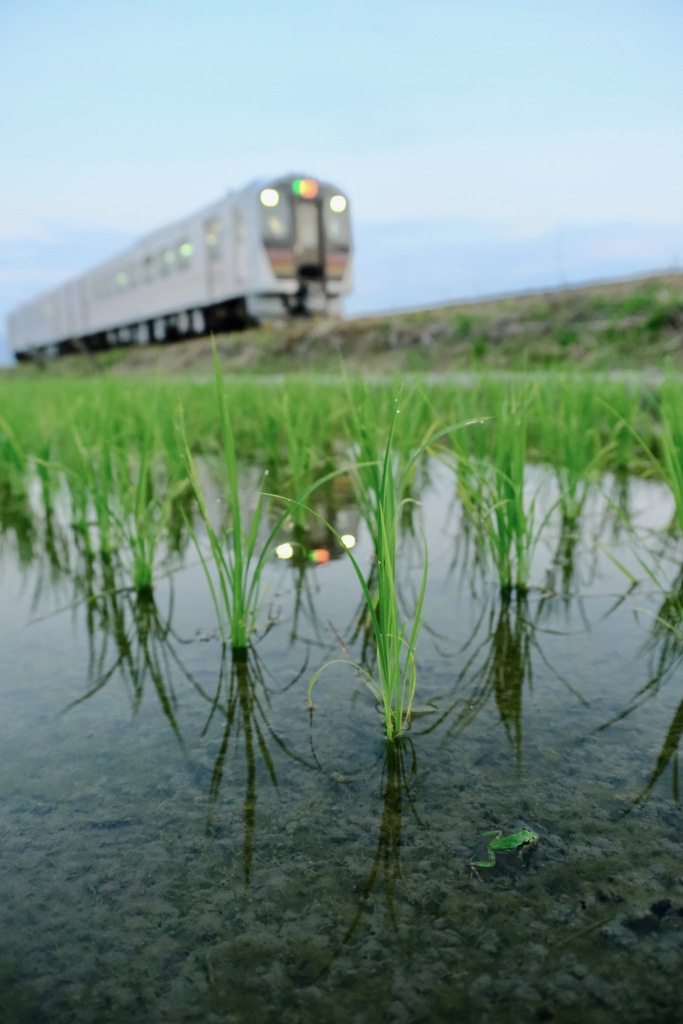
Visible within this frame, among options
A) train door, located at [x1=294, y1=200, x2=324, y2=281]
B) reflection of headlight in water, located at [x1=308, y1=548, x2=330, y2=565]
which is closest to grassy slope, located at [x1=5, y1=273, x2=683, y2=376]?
train door, located at [x1=294, y1=200, x2=324, y2=281]

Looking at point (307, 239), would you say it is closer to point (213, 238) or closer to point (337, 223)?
point (337, 223)

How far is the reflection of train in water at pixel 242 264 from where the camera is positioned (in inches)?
406

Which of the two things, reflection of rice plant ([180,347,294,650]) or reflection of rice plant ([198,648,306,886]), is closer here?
reflection of rice plant ([198,648,306,886])

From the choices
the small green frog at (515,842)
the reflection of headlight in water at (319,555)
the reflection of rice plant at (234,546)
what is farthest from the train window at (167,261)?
the small green frog at (515,842)

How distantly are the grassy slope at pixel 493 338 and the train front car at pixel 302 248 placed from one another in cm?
57

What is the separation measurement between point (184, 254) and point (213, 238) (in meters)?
0.93

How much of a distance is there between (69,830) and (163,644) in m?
0.52

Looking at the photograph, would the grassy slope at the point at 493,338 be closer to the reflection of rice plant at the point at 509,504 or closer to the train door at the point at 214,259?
the train door at the point at 214,259

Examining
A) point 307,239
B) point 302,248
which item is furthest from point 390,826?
point 307,239

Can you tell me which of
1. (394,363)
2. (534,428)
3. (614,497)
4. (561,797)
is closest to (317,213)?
(394,363)

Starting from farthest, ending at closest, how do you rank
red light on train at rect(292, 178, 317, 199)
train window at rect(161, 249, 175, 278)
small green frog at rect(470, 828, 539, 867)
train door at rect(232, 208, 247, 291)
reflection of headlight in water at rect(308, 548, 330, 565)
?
train window at rect(161, 249, 175, 278)
red light on train at rect(292, 178, 317, 199)
train door at rect(232, 208, 247, 291)
reflection of headlight in water at rect(308, 548, 330, 565)
small green frog at rect(470, 828, 539, 867)

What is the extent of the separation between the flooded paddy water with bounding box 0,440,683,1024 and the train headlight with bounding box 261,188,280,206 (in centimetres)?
970

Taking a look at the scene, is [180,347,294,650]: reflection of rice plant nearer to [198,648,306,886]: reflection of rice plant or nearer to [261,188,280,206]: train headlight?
[198,648,306,886]: reflection of rice plant

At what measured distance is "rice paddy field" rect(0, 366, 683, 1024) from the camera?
23.8 inches
